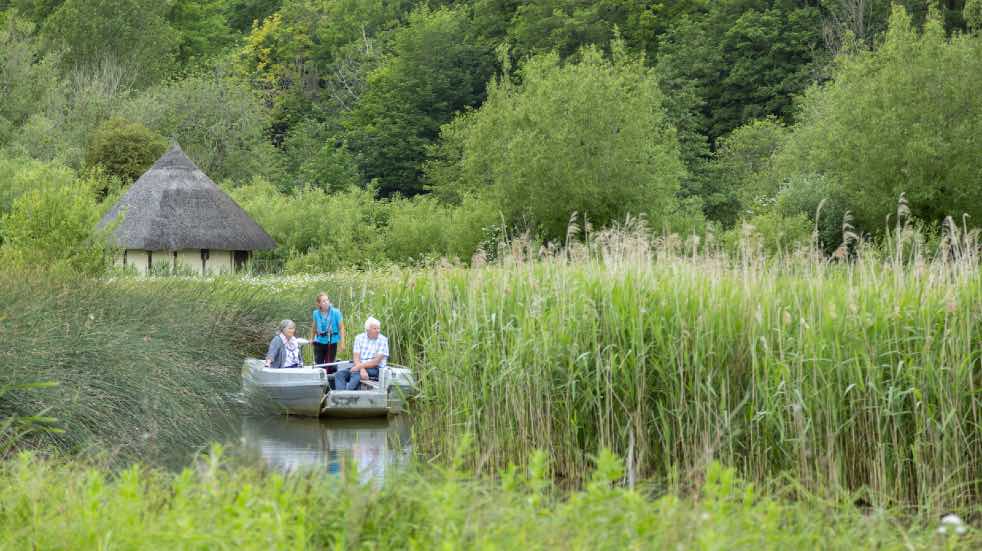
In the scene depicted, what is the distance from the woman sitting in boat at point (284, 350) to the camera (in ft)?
51.1

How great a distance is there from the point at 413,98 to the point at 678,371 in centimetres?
4401

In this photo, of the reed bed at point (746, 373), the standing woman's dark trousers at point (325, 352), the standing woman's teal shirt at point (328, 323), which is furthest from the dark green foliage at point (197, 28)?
the reed bed at point (746, 373)

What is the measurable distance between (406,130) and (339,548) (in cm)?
4707

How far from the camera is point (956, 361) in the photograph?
8.10 meters

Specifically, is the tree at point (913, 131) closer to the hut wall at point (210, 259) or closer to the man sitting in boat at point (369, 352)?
the man sitting in boat at point (369, 352)

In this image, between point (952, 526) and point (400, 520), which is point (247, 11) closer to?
point (400, 520)

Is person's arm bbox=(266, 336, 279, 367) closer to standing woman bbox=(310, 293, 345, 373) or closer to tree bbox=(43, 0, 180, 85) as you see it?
standing woman bbox=(310, 293, 345, 373)

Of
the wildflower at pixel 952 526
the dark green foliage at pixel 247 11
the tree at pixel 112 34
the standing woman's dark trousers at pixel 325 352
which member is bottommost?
the standing woman's dark trousers at pixel 325 352

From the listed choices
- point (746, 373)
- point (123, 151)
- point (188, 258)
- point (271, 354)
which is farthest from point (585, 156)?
point (746, 373)

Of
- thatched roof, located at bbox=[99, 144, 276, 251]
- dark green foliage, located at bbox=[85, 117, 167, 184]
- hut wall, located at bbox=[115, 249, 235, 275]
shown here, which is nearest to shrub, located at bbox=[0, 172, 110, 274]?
thatched roof, located at bbox=[99, 144, 276, 251]

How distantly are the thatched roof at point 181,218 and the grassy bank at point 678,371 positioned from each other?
21.9m

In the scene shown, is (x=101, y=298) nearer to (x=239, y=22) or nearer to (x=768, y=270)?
(x=768, y=270)

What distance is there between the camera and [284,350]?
1573 centimetres

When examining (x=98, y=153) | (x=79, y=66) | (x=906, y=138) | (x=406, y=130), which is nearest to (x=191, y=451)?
(x=906, y=138)
